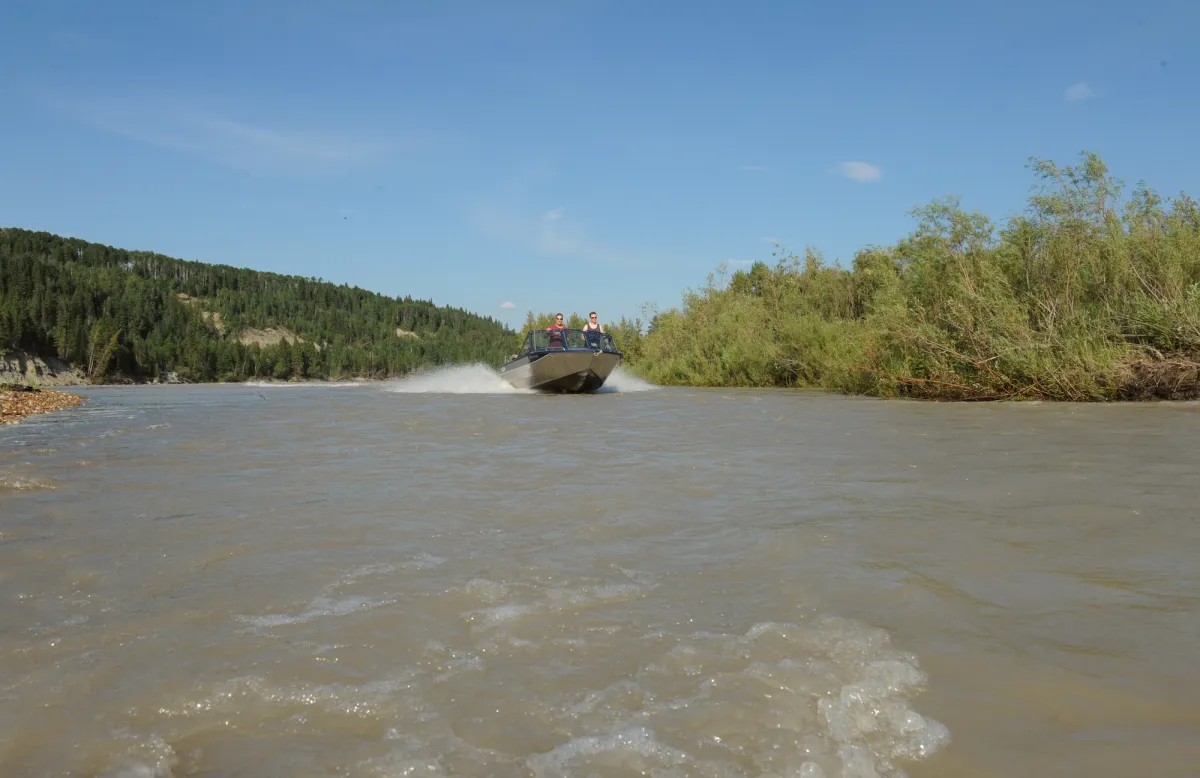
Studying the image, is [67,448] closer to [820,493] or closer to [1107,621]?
[820,493]

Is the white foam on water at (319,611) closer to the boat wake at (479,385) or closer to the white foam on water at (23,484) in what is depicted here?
the white foam on water at (23,484)

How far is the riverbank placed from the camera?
623 inches

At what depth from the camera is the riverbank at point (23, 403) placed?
15.8 meters

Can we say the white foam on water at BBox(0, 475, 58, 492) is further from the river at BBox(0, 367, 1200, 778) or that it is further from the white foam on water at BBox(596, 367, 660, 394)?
the white foam on water at BBox(596, 367, 660, 394)

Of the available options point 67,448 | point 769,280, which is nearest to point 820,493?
point 67,448

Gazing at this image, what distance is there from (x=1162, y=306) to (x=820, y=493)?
12895 mm

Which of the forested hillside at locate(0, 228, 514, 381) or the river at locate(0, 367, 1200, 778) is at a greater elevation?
the forested hillside at locate(0, 228, 514, 381)

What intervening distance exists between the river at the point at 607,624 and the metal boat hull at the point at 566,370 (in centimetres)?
1585

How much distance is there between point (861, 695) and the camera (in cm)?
240

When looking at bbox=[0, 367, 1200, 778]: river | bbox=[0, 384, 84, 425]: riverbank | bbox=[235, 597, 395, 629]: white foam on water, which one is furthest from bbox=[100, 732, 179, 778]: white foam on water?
bbox=[0, 384, 84, 425]: riverbank

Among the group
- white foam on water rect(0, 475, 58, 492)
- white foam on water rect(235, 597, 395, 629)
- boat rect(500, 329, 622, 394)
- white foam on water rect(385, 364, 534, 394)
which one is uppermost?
boat rect(500, 329, 622, 394)

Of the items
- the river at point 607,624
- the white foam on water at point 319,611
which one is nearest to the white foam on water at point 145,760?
the river at point 607,624

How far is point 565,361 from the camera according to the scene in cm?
2267

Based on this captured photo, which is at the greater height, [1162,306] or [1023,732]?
[1162,306]
